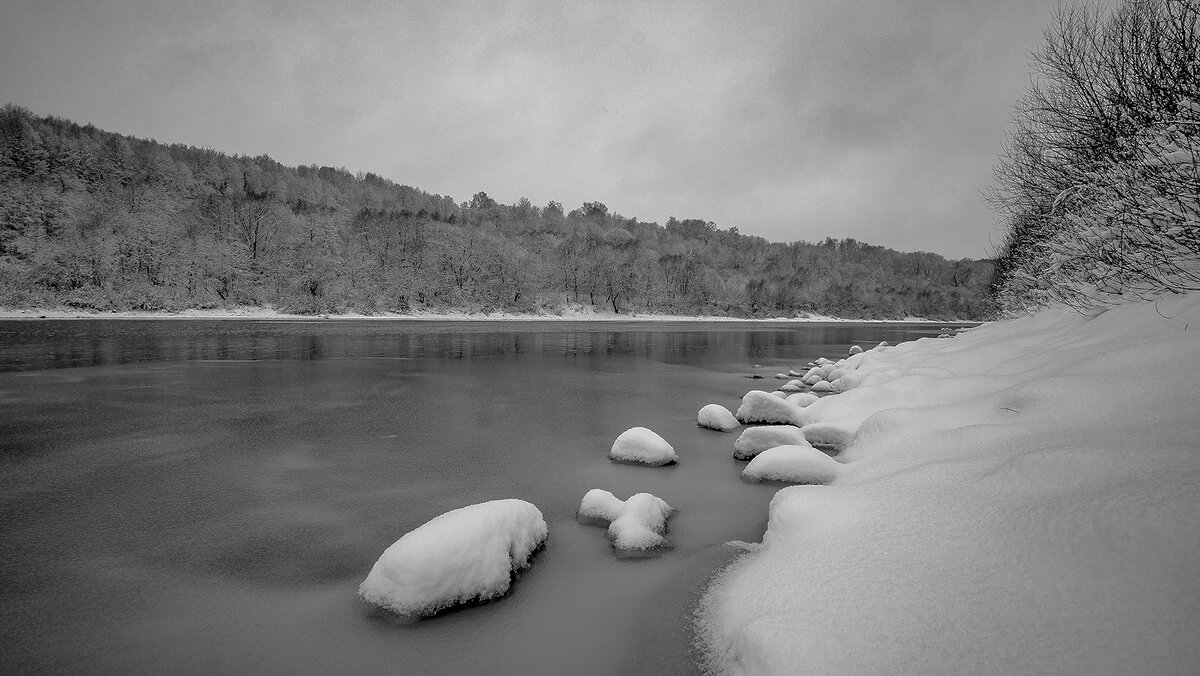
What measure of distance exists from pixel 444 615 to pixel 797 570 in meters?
3.13

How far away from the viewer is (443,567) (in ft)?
15.2

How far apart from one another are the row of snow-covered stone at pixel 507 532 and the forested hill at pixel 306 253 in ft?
218

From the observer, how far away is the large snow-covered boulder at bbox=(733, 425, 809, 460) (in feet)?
29.9

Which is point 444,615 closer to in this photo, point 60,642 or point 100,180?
point 60,642

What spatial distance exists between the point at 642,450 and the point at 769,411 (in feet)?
14.2

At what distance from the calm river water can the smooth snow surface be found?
98 centimetres

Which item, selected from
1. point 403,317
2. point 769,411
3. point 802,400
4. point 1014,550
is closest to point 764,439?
point 769,411

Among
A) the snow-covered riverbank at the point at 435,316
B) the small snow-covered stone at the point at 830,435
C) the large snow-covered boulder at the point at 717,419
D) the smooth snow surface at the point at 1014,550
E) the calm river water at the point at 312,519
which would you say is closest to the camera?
the smooth snow surface at the point at 1014,550

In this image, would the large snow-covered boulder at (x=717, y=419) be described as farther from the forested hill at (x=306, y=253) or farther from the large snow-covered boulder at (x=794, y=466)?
the forested hill at (x=306, y=253)

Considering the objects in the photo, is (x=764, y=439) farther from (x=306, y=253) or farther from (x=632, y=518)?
(x=306, y=253)

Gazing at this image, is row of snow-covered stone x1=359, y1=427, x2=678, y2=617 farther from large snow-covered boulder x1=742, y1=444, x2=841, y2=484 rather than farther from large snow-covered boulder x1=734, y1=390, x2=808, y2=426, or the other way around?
large snow-covered boulder x1=734, y1=390, x2=808, y2=426

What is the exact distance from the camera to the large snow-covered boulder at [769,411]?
38.7ft

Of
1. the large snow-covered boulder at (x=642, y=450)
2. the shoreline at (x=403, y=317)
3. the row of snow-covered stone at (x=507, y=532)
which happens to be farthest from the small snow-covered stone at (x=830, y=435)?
the shoreline at (x=403, y=317)

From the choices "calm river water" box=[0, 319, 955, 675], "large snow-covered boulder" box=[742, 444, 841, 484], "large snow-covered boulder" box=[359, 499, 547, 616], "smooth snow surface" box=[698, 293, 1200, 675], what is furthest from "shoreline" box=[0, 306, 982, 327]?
"smooth snow surface" box=[698, 293, 1200, 675]
